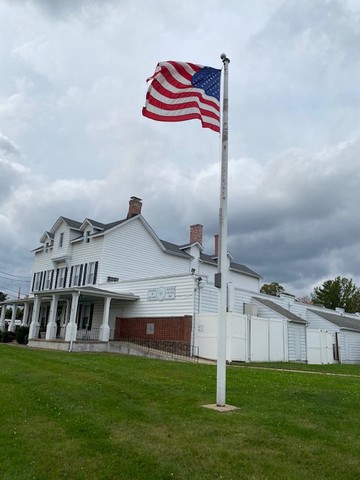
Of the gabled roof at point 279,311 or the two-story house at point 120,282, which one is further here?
Answer: the gabled roof at point 279,311

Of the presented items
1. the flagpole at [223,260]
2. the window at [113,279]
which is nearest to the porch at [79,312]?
the window at [113,279]

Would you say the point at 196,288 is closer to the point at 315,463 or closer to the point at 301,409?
the point at 301,409

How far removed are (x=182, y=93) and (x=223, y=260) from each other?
396cm

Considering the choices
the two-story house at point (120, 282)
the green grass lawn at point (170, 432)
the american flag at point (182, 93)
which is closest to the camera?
the green grass lawn at point (170, 432)

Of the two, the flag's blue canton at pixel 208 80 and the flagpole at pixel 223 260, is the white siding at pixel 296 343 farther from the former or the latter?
the flag's blue canton at pixel 208 80

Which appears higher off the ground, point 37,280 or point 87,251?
point 87,251

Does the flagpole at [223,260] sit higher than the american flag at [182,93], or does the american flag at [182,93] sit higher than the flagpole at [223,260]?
the american flag at [182,93]

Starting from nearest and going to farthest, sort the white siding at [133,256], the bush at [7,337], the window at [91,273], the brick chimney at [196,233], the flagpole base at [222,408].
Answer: the flagpole base at [222,408] < the window at [91,273] < the white siding at [133,256] < the bush at [7,337] < the brick chimney at [196,233]

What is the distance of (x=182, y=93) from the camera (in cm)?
945

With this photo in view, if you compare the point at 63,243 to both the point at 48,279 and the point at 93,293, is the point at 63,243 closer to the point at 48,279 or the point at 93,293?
the point at 48,279

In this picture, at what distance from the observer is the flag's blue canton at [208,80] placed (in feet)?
30.9

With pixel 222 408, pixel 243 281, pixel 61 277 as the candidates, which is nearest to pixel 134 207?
pixel 61 277

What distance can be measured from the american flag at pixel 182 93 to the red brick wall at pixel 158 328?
14839 mm

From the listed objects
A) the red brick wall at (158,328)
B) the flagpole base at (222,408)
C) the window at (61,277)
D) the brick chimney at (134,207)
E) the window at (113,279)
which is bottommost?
the flagpole base at (222,408)
